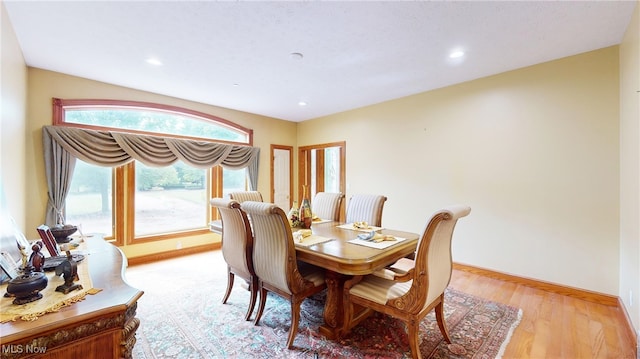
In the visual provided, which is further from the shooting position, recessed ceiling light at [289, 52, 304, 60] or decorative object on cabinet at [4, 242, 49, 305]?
recessed ceiling light at [289, 52, 304, 60]

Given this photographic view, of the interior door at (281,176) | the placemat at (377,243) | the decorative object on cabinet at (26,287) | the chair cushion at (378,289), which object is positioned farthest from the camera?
the interior door at (281,176)

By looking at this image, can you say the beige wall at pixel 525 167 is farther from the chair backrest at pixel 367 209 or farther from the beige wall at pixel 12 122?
the beige wall at pixel 12 122

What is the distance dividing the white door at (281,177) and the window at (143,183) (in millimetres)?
1032

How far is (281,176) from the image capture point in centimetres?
581

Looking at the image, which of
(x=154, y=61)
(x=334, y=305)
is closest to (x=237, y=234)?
(x=334, y=305)

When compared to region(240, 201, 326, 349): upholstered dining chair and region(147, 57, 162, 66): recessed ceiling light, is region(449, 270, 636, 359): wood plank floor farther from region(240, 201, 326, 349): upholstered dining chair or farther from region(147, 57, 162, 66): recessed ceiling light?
region(147, 57, 162, 66): recessed ceiling light

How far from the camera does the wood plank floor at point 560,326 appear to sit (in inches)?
75.9

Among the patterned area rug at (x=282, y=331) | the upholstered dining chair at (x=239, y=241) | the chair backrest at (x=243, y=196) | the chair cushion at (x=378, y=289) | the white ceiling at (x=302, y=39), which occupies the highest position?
the white ceiling at (x=302, y=39)

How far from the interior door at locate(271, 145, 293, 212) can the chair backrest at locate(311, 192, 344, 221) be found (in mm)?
2247

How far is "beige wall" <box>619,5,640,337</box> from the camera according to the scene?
202cm

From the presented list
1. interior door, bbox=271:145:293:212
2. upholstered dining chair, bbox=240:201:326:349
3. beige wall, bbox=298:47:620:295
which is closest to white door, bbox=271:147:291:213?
interior door, bbox=271:145:293:212

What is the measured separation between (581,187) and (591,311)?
1256mm

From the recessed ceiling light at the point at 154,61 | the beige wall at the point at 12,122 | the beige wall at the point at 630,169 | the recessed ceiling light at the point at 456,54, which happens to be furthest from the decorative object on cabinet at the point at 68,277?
the beige wall at the point at 630,169

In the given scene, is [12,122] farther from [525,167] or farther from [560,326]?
[525,167]
